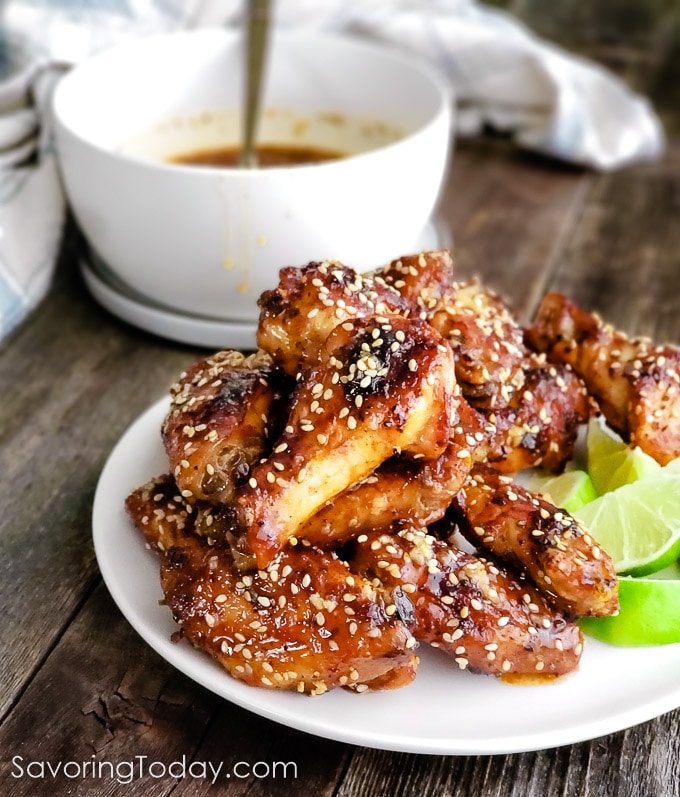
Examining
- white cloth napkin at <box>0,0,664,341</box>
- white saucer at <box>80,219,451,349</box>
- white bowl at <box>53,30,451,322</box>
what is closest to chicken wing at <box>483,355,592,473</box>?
white bowl at <box>53,30,451,322</box>

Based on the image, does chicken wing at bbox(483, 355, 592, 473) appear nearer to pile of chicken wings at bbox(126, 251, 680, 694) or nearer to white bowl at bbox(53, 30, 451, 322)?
pile of chicken wings at bbox(126, 251, 680, 694)

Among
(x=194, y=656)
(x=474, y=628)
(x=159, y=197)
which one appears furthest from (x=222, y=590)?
(x=159, y=197)

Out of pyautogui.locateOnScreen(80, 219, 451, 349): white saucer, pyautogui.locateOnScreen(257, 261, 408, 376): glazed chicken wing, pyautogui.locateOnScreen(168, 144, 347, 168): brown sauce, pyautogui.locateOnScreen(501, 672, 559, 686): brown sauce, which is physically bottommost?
pyautogui.locateOnScreen(80, 219, 451, 349): white saucer

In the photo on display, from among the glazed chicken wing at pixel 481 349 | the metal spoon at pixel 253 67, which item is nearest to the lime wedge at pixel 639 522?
the glazed chicken wing at pixel 481 349

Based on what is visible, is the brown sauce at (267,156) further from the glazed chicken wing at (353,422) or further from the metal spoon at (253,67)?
the glazed chicken wing at (353,422)

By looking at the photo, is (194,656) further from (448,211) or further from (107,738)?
(448,211)
